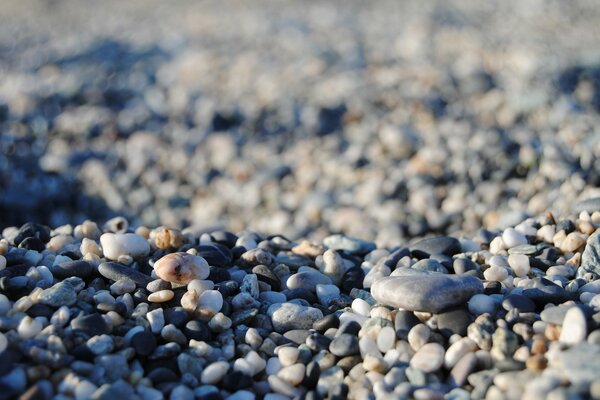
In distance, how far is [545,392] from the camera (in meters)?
1.35

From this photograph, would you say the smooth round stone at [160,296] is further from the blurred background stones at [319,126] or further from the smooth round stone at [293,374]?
the blurred background stones at [319,126]

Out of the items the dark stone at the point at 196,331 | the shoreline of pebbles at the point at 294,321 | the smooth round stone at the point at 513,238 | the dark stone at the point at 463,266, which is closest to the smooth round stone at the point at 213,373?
the shoreline of pebbles at the point at 294,321

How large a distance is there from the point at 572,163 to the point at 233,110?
2421 millimetres

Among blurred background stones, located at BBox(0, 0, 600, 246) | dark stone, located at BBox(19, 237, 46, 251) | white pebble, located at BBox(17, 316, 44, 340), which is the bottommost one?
blurred background stones, located at BBox(0, 0, 600, 246)

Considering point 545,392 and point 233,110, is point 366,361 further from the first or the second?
→ point 233,110

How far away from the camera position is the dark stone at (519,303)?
167 centimetres

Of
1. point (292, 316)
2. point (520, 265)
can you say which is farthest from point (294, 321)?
point (520, 265)

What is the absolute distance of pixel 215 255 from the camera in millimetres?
2035

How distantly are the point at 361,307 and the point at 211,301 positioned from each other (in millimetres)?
441

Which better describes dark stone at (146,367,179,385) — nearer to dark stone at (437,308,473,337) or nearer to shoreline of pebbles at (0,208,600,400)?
shoreline of pebbles at (0,208,600,400)

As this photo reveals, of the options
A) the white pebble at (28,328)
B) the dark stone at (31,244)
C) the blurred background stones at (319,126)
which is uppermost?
the dark stone at (31,244)

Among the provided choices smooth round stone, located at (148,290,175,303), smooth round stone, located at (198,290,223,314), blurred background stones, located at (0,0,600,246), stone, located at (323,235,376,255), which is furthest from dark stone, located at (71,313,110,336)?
blurred background stones, located at (0,0,600,246)

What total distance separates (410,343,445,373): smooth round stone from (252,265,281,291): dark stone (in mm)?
543

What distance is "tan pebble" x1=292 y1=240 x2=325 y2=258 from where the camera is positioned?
7.27 feet
